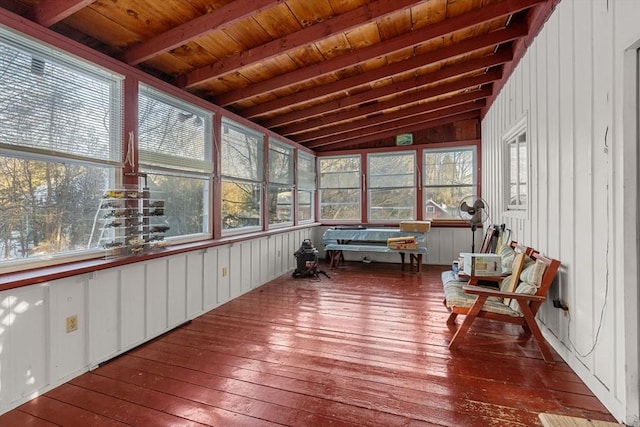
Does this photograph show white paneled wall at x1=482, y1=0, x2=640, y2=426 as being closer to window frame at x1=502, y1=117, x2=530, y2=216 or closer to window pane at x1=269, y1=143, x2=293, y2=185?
window frame at x1=502, y1=117, x2=530, y2=216

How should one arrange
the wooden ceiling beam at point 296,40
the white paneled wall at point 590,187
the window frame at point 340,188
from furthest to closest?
the window frame at point 340,188 → the wooden ceiling beam at point 296,40 → the white paneled wall at point 590,187

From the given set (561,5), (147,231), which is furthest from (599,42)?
(147,231)

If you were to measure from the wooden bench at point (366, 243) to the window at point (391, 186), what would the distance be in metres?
0.82

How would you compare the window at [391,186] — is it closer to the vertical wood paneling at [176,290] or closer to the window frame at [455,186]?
the window frame at [455,186]

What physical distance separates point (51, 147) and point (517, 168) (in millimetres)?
4541

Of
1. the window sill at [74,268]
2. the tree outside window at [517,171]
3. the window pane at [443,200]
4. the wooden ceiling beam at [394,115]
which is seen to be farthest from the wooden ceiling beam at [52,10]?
the window pane at [443,200]

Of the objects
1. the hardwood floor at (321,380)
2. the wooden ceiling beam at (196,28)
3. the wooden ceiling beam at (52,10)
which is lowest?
the hardwood floor at (321,380)

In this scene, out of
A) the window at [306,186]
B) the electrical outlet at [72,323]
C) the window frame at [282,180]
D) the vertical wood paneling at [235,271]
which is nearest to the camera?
the electrical outlet at [72,323]

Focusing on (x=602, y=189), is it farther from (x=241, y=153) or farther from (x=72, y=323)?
(x=241, y=153)

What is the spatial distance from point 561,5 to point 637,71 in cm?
115

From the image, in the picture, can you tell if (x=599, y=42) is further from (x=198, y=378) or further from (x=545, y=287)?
(x=198, y=378)

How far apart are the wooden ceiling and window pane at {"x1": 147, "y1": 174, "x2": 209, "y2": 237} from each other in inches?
40.8

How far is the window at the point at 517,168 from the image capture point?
3412 mm

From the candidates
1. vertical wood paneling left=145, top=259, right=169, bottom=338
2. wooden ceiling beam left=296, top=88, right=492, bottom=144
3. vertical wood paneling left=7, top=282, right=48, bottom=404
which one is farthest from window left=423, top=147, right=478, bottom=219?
vertical wood paneling left=7, top=282, right=48, bottom=404
